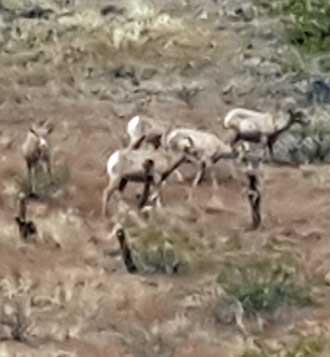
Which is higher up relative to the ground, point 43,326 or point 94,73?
point 43,326

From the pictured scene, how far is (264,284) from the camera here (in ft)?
38.9

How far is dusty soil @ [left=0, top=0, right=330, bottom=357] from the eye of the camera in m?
11.3

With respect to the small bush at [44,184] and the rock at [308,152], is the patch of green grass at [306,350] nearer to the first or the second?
the small bush at [44,184]

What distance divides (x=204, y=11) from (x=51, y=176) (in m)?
6.84

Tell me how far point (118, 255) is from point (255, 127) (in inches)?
138

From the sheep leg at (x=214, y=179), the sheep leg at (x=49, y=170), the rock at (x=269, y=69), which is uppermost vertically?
the sheep leg at (x=49, y=170)

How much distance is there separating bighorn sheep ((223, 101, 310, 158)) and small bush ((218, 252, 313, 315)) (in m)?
3.37

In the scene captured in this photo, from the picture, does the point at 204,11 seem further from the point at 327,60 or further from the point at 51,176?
the point at 51,176

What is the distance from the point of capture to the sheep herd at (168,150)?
13.9m

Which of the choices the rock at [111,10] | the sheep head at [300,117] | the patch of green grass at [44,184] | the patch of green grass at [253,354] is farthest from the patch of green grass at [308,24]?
the patch of green grass at [253,354]

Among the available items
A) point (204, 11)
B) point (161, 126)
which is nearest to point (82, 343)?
point (161, 126)

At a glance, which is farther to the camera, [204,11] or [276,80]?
[204,11]

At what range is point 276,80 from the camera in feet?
61.3

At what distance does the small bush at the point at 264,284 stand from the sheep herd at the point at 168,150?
121cm
